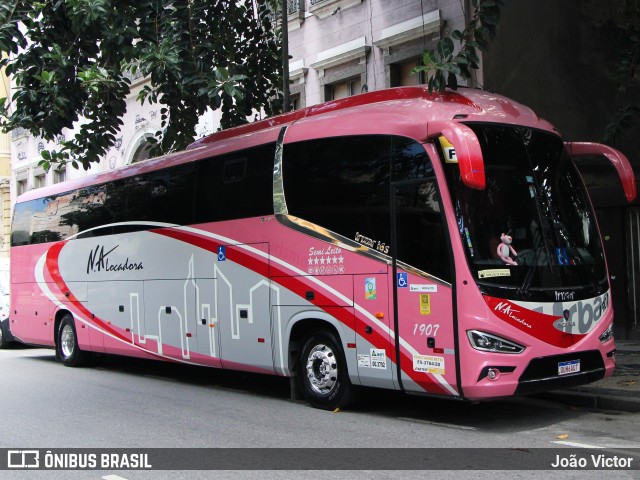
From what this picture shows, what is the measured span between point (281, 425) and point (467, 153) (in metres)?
3.74

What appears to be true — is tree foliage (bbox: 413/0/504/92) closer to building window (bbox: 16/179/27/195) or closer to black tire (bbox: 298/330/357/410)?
black tire (bbox: 298/330/357/410)

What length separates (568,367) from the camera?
8.05 metres

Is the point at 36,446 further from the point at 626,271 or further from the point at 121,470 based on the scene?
the point at 626,271

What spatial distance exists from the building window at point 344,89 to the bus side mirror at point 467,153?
11019 millimetres

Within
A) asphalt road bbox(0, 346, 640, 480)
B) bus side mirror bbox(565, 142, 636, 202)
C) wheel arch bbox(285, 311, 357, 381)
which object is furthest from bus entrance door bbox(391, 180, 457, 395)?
bus side mirror bbox(565, 142, 636, 202)

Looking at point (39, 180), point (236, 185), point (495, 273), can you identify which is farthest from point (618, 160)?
point (39, 180)

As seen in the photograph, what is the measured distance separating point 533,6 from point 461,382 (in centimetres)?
1060

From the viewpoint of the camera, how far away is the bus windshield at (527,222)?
783 centimetres

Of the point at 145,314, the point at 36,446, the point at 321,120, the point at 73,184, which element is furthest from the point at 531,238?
the point at 73,184

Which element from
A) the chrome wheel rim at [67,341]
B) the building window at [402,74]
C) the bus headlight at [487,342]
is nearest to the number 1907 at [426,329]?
the bus headlight at [487,342]

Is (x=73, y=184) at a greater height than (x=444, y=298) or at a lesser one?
greater

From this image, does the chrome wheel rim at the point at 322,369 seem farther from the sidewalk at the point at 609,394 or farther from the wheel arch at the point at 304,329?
the sidewalk at the point at 609,394

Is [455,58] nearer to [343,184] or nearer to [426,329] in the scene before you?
[343,184]

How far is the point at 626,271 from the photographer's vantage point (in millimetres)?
14883
